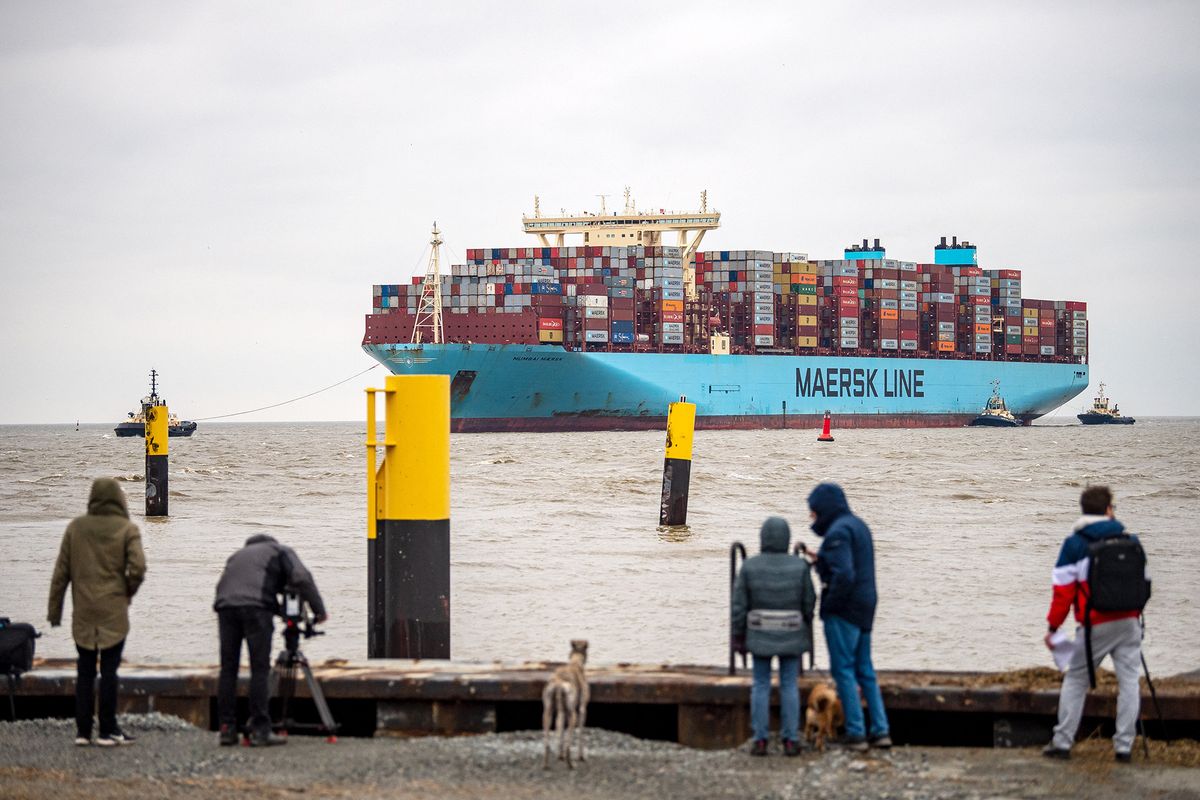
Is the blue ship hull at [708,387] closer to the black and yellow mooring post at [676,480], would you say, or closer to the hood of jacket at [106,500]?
the black and yellow mooring post at [676,480]

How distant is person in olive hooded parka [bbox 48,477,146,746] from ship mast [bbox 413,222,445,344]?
59692 millimetres

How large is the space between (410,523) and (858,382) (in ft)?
259

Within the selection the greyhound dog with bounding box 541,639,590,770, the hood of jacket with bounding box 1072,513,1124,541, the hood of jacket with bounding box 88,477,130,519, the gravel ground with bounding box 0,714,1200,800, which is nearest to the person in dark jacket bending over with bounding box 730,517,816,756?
the gravel ground with bounding box 0,714,1200,800

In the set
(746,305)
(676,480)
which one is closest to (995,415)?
(746,305)

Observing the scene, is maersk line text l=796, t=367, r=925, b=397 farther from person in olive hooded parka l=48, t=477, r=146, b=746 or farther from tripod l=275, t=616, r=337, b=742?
person in olive hooded parka l=48, t=477, r=146, b=746

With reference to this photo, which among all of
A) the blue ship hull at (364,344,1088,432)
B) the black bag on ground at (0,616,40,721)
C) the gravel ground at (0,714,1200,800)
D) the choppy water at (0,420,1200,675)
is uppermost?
the blue ship hull at (364,344,1088,432)

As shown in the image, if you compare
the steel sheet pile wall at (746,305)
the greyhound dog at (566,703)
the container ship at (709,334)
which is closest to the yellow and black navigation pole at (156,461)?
the greyhound dog at (566,703)

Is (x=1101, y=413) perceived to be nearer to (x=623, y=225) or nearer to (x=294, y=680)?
(x=623, y=225)

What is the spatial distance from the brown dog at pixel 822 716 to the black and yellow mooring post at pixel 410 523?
280 centimetres

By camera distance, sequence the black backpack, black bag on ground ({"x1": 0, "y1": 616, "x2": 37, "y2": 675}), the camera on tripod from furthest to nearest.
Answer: black bag on ground ({"x1": 0, "y1": 616, "x2": 37, "y2": 675}) → the camera on tripod → the black backpack

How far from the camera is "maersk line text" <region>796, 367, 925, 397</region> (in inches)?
3290

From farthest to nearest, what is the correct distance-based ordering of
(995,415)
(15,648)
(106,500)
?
1. (995,415)
2. (15,648)
3. (106,500)

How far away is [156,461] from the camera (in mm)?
26297

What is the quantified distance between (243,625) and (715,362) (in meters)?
71.4
